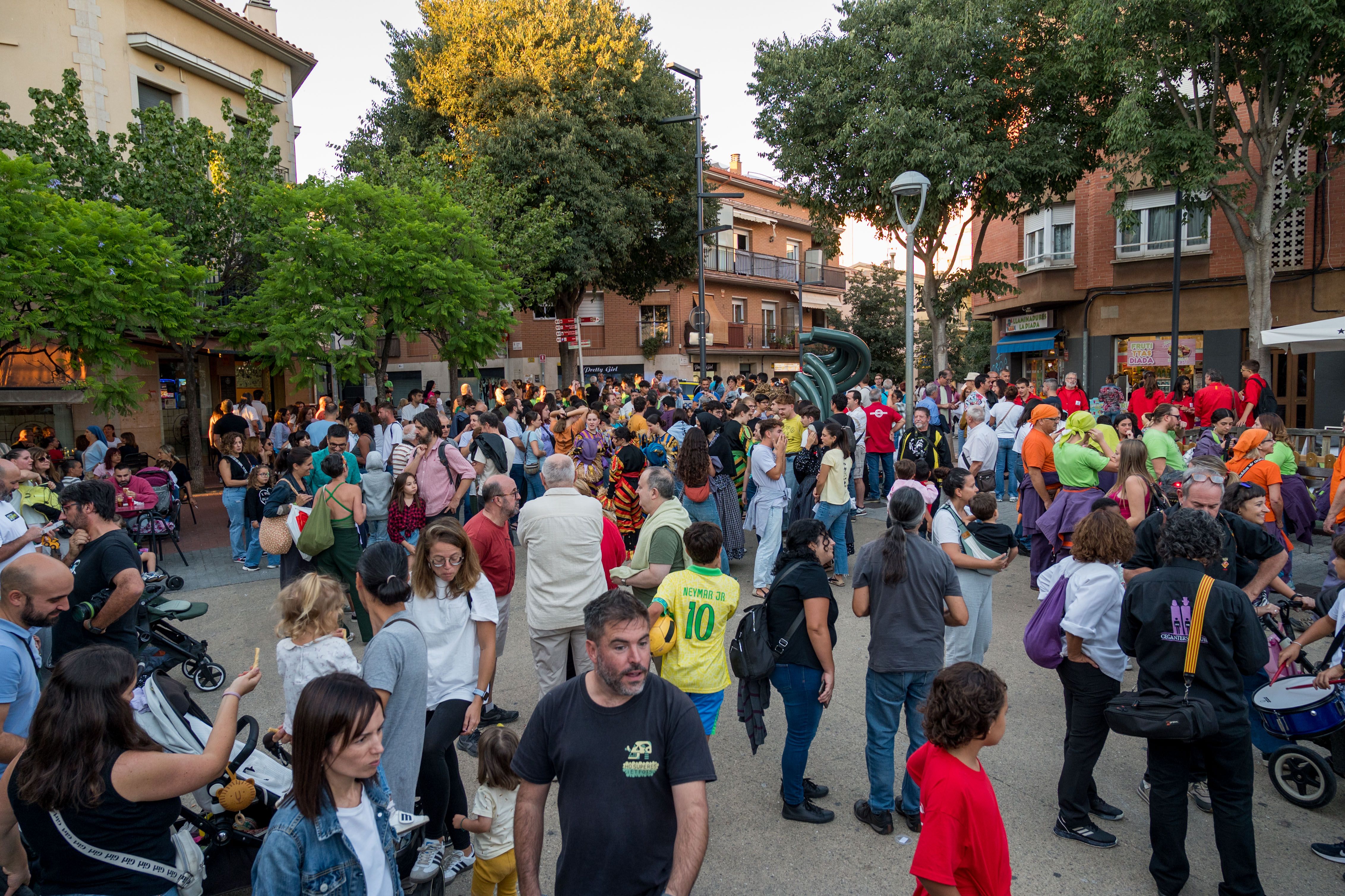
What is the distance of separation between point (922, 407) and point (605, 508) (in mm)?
4750

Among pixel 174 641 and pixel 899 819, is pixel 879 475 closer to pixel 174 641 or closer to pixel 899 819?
pixel 899 819

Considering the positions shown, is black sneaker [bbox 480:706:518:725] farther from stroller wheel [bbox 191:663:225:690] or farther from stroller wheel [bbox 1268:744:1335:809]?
stroller wheel [bbox 1268:744:1335:809]

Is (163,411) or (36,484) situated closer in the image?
(36,484)

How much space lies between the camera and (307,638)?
142 inches

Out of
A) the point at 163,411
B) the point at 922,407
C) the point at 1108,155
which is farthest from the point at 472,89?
the point at 922,407

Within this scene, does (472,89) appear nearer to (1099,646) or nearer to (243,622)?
(243,622)

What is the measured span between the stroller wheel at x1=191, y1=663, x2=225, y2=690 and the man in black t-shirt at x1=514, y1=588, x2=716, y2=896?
497cm

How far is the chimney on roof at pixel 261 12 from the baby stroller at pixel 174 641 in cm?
2152

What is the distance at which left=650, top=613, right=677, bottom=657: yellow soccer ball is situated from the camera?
156 inches

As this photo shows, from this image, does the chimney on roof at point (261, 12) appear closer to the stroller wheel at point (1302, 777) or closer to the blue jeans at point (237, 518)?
the blue jeans at point (237, 518)

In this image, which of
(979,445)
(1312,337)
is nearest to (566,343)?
(979,445)

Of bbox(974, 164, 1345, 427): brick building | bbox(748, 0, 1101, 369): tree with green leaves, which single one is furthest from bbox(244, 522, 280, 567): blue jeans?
bbox(974, 164, 1345, 427): brick building

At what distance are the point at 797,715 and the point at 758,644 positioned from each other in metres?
0.46

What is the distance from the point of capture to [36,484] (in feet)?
25.7
